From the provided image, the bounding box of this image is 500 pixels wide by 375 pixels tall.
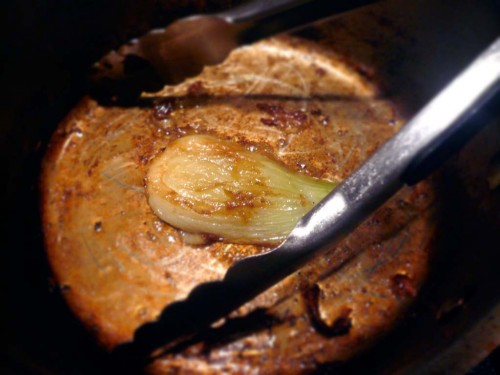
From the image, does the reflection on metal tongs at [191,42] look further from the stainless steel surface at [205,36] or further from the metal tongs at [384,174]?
the metal tongs at [384,174]

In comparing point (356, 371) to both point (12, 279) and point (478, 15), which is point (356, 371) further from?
point (478, 15)

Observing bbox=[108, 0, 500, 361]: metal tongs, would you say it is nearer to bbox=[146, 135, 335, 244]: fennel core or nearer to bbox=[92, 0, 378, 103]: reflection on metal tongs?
bbox=[146, 135, 335, 244]: fennel core

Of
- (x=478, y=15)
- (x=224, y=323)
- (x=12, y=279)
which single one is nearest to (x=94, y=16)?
(x=12, y=279)

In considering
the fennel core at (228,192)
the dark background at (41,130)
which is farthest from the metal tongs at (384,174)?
the dark background at (41,130)

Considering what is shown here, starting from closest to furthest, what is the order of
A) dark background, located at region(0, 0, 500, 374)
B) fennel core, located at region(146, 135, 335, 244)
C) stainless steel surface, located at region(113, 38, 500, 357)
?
stainless steel surface, located at region(113, 38, 500, 357)
dark background, located at region(0, 0, 500, 374)
fennel core, located at region(146, 135, 335, 244)

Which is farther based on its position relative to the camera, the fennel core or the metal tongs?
the fennel core

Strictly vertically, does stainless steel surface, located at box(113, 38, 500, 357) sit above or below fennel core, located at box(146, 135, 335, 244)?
above

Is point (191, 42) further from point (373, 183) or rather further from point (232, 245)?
point (373, 183)

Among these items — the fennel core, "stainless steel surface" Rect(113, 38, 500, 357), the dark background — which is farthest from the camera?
the fennel core

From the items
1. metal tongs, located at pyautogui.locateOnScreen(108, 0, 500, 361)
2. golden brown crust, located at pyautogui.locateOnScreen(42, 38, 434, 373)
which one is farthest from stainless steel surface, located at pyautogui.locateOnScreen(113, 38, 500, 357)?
golden brown crust, located at pyautogui.locateOnScreen(42, 38, 434, 373)
